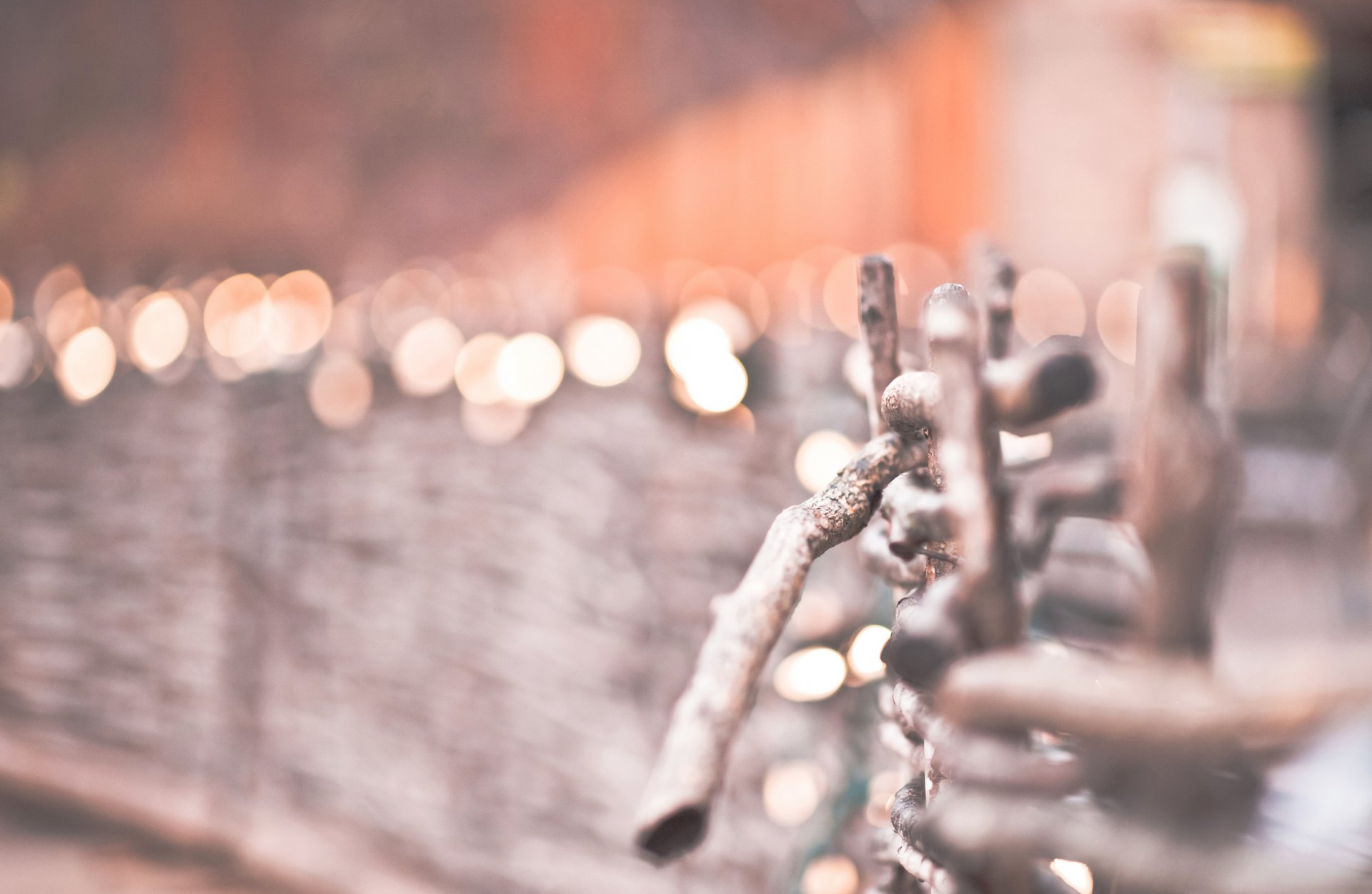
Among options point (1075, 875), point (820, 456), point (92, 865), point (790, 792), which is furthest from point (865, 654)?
point (92, 865)

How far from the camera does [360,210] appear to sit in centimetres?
699

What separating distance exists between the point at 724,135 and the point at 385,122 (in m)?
1.99

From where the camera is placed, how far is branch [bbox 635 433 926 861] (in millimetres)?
365

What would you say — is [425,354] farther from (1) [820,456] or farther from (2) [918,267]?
(2) [918,267]

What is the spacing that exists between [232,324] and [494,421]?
1257 millimetres

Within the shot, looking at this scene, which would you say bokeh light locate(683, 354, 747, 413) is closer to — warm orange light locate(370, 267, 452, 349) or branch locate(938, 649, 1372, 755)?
warm orange light locate(370, 267, 452, 349)

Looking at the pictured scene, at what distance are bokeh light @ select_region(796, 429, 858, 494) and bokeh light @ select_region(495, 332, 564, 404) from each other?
705mm

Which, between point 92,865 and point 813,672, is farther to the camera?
point 92,865

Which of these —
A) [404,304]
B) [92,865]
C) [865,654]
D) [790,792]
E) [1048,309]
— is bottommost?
[92,865]

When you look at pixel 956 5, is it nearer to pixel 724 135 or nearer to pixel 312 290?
pixel 724 135

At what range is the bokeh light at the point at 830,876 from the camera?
1107mm

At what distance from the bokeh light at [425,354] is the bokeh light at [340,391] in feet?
0.39

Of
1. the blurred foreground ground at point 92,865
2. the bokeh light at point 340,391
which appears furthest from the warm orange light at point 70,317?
the blurred foreground ground at point 92,865

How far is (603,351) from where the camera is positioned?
2119 millimetres
